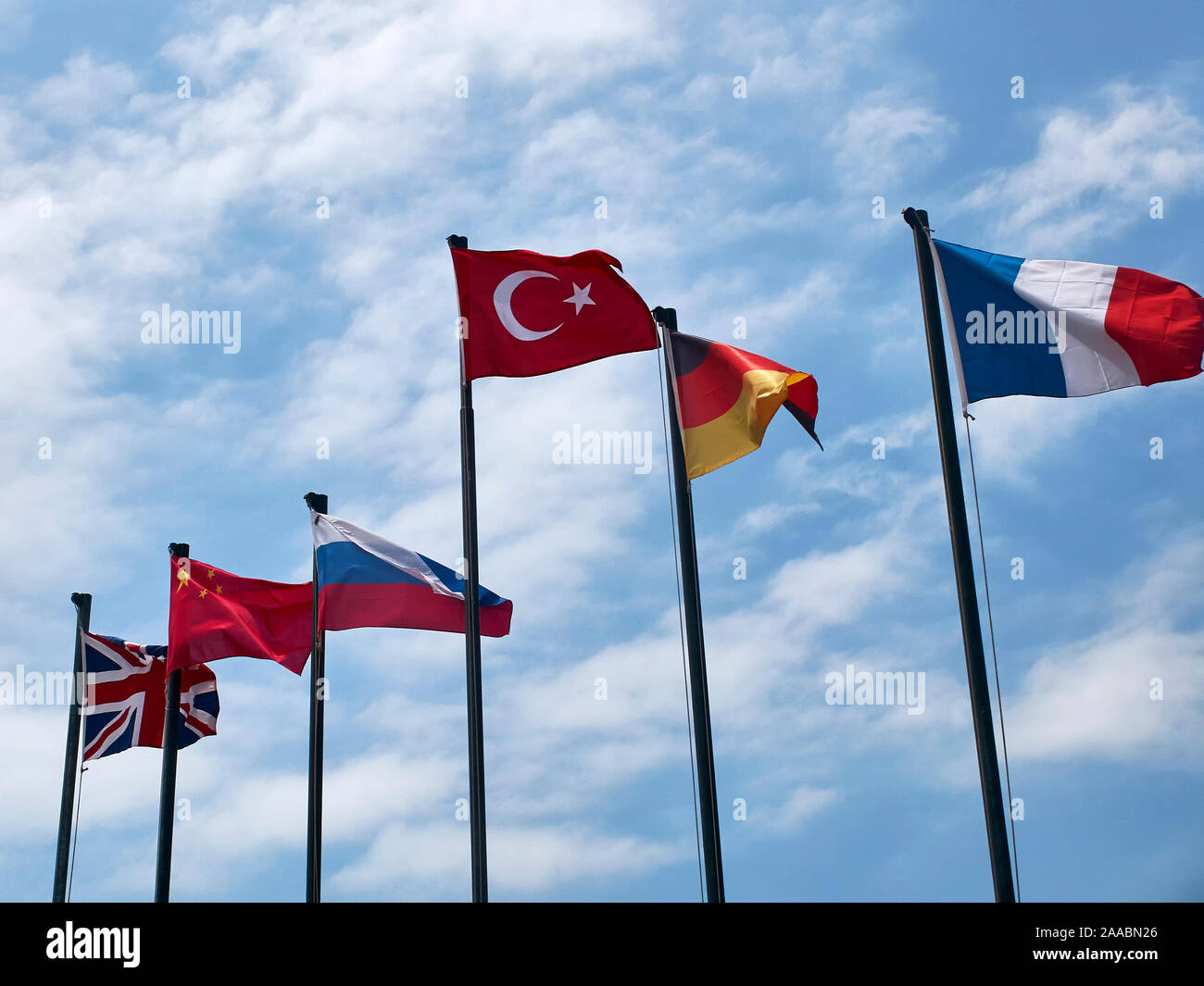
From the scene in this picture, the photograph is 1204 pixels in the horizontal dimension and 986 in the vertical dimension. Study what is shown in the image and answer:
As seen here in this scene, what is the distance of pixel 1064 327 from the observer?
51.3ft

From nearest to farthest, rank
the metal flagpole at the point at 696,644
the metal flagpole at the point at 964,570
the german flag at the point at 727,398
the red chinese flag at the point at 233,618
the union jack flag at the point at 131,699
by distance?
1. the metal flagpole at the point at 964,570
2. the metal flagpole at the point at 696,644
3. the german flag at the point at 727,398
4. the red chinese flag at the point at 233,618
5. the union jack flag at the point at 131,699

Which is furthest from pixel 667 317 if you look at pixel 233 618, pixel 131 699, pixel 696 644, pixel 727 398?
pixel 131 699

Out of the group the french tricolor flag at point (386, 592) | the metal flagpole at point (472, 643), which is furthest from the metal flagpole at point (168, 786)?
the metal flagpole at point (472, 643)

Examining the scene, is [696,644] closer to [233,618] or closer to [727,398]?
[727,398]

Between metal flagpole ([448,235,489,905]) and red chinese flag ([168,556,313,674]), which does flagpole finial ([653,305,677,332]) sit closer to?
metal flagpole ([448,235,489,905])

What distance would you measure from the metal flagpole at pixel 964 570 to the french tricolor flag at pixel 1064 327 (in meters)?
0.29

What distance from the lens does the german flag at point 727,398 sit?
52.7 feet

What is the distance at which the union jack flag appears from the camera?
23500mm

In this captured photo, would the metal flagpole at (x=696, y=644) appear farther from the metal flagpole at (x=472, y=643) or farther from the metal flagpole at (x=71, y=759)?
the metal flagpole at (x=71, y=759)

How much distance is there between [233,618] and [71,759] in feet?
16.5
